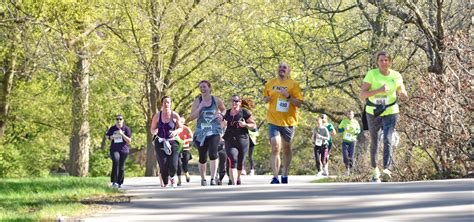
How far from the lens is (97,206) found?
1363 cm

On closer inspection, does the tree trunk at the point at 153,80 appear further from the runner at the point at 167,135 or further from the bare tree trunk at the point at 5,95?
the runner at the point at 167,135

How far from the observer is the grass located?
495 inches

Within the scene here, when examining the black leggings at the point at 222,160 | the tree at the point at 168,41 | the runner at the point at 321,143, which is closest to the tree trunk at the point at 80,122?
the tree at the point at 168,41

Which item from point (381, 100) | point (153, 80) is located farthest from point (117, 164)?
point (153, 80)

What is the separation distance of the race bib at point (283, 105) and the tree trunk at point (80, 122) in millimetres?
17673

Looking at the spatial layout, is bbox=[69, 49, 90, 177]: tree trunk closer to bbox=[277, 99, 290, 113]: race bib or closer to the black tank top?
the black tank top

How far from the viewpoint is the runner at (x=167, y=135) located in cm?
1983

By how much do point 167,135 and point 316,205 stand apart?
8207 millimetres

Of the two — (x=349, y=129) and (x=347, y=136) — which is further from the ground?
(x=349, y=129)

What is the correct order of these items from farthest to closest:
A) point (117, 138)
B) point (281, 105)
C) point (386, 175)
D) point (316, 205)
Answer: point (117, 138) < point (281, 105) < point (386, 175) < point (316, 205)

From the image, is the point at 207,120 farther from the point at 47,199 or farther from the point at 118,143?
the point at 47,199

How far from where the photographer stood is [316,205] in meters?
11.8

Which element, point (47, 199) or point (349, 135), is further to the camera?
point (349, 135)

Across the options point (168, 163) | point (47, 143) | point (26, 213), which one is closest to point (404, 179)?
point (168, 163)
